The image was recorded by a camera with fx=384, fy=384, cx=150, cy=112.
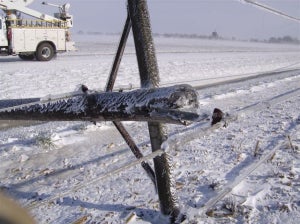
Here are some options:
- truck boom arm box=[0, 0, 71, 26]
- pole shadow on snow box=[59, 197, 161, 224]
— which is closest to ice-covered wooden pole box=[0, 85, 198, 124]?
pole shadow on snow box=[59, 197, 161, 224]

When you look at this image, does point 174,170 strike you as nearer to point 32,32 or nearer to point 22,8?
point 32,32

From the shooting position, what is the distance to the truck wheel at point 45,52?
731 inches

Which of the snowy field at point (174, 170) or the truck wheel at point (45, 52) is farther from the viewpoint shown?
the truck wheel at point (45, 52)

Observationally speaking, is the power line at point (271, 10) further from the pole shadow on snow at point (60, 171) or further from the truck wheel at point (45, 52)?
the truck wheel at point (45, 52)

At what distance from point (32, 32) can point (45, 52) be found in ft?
3.71

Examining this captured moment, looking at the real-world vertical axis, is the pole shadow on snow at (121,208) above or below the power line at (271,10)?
below

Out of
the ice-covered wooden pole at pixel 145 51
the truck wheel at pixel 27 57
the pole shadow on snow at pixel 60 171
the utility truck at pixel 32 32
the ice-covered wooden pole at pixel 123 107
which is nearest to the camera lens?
the ice-covered wooden pole at pixel 123 107

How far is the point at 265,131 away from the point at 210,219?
3.01m

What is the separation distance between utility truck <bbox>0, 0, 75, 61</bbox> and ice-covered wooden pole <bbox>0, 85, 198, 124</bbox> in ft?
54.3

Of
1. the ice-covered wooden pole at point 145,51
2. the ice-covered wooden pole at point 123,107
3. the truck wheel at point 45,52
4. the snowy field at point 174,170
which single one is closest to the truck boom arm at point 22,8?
the truck wheel at point 45,52

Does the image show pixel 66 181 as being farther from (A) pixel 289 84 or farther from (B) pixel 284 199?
(A) pixel 289 84

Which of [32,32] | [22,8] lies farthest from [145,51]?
[22,8]

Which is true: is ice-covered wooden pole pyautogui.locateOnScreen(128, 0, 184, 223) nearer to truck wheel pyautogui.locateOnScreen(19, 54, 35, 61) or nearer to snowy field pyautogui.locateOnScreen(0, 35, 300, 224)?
snowy field pyautogui.locateOnScreen(0, 35, 300, 224)

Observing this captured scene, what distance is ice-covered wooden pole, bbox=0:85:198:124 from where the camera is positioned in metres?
1.79
